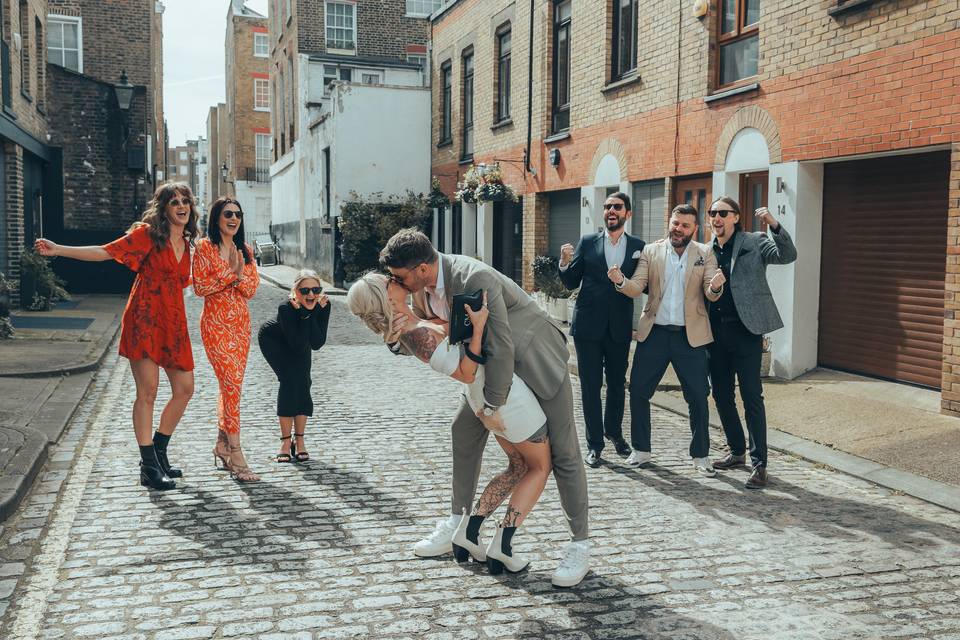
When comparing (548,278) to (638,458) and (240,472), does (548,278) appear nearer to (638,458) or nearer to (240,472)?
(638,458)

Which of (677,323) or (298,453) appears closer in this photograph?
(677,323)

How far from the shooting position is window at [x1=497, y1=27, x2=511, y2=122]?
19.8 m

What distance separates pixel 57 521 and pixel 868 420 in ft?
20.1

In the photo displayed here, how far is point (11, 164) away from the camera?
16.7m

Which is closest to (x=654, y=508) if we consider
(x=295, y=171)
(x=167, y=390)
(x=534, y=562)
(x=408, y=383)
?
(x=534, y=562)

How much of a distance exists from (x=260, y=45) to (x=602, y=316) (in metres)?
51.0

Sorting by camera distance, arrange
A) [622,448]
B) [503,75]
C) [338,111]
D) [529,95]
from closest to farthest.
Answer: [622,448] → [529,95] → [503,75] → [338,111]

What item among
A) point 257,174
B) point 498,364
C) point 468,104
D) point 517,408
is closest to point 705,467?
point 517,408

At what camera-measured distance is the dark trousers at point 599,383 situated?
21.7 ft

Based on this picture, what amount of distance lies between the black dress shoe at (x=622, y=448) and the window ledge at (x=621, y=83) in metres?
8.14

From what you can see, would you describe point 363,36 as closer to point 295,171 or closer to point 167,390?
point 295,171

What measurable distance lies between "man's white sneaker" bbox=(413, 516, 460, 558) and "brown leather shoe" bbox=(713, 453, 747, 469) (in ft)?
8.23

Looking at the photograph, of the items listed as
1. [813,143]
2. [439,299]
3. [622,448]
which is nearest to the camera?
[439,299]

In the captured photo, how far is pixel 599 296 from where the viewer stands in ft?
21.7
